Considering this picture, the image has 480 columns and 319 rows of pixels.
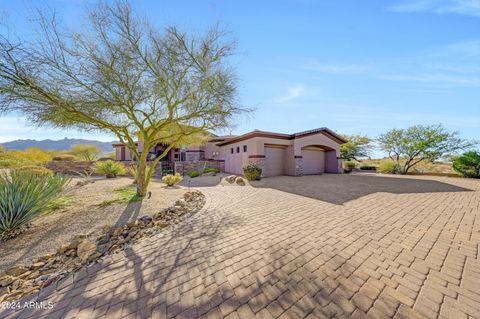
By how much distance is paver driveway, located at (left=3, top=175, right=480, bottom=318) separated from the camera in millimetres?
2021


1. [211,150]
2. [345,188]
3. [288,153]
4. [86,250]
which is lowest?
[86,250]

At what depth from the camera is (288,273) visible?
260cm

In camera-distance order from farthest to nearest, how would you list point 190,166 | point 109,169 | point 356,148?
1. point 356,148
2. point 190,166
3. point 109,169

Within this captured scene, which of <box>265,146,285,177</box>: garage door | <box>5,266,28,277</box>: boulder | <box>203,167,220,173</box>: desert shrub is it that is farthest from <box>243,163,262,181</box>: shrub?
<box>5,266,28,277</box>: boulder

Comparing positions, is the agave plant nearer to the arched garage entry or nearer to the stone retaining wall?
the stone retaining wall

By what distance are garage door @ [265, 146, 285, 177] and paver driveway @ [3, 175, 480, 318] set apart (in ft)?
32.5

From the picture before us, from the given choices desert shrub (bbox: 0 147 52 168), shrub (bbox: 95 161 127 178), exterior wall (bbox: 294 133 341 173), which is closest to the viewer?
desert shrub (bbox: 0 147 52 168)

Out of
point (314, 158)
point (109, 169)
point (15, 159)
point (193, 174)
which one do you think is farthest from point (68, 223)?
point (314, 158)

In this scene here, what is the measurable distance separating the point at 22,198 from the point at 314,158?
17444 mm

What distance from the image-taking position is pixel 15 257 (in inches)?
123

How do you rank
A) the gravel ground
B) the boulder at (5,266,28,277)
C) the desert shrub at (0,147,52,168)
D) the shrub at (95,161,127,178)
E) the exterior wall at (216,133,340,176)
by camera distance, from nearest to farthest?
the boulder at (5,266,28,277) → the gravel ground → the desert shrub at (0,147,52,168) → the shrub at (95,161,127,178) → the exterior wall at (216,133,340,176)

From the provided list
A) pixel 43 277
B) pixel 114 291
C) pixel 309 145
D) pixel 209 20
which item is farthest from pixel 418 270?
pixel 309 145

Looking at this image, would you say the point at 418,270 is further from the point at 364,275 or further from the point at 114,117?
the point at 114,117

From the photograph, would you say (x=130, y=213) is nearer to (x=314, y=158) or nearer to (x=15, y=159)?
(x=15, y=159)
